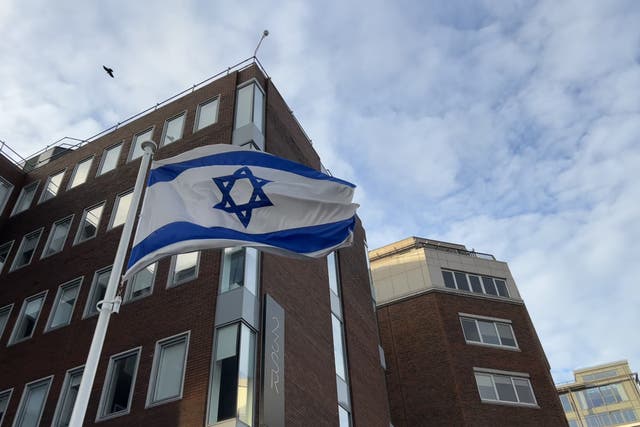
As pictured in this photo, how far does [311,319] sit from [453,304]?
18.9m

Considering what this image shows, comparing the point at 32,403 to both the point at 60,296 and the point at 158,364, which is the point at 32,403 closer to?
the point at 60,296

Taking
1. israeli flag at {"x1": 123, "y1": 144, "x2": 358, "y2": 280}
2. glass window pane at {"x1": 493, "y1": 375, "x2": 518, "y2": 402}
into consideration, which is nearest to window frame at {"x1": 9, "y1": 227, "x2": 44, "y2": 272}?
israeli flag at {"x1": 123, "y1": 144, "x2": 358, "y2": 280}

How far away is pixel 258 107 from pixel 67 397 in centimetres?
1316

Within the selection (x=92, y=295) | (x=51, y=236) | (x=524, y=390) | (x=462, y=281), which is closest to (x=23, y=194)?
(x=51, y=236)

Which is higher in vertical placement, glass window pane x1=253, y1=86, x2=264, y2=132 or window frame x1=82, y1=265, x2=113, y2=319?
glass window pane x1=253, y1=86, x2=264, y2=132

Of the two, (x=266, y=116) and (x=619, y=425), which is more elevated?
(x=619, y=425)

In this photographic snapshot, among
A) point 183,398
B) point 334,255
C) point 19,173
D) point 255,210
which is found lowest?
point 183,398

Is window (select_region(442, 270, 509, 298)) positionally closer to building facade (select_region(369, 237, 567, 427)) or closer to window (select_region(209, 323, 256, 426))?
building facade (select_region(369, 237, 567, 427))

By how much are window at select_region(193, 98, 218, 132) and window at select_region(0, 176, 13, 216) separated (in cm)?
1226

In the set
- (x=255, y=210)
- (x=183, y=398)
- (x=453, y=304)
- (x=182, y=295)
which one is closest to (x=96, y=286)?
(x=182, y=295)

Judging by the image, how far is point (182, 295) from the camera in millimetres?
19969

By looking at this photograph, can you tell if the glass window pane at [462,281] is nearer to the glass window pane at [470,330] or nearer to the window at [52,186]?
the glass window pane at [470,330]

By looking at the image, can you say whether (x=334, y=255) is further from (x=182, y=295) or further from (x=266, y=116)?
(x=182, y=295)

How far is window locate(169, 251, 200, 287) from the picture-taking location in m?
20.5
